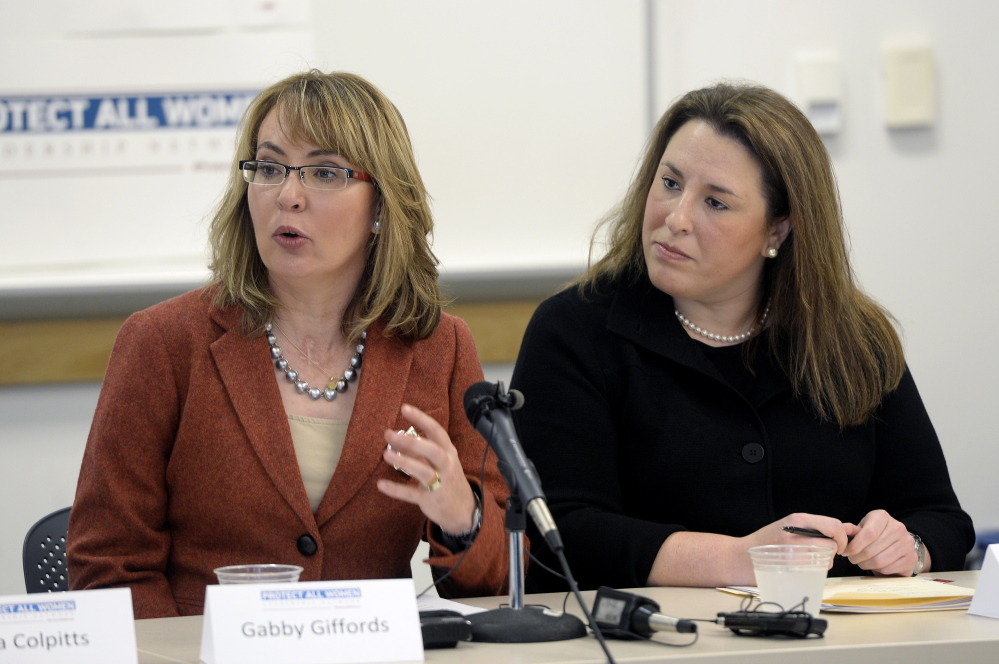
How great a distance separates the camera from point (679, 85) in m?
2.87

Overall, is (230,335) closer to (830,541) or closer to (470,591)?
(470,591)

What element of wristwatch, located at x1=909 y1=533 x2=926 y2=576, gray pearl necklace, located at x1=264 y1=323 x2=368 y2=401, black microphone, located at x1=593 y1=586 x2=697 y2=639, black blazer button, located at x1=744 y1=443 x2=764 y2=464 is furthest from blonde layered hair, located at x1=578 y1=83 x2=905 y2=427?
black microphone, located at x1=593 y1=586 x2=697 y2=639

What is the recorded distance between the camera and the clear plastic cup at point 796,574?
132cm

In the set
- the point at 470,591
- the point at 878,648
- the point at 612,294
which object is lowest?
the point at 470,591

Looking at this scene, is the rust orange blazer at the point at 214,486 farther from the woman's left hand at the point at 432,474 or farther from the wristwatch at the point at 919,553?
the wristwatch at the point at 919,553

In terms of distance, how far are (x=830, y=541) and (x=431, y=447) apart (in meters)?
0.69

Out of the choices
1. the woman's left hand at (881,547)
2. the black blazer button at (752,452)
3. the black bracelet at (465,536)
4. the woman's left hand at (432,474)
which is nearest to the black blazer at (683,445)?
the black blazer button at (752,452)

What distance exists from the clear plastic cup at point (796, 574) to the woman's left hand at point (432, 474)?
427mm

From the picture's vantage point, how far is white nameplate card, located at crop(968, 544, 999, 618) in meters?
1.36

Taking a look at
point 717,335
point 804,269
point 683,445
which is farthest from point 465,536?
point 804,269

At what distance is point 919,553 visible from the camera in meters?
1.88

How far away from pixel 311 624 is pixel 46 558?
994 millimetres

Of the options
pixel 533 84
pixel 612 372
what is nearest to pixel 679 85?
pixel 533 84

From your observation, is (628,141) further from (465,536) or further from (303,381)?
(465,536)
